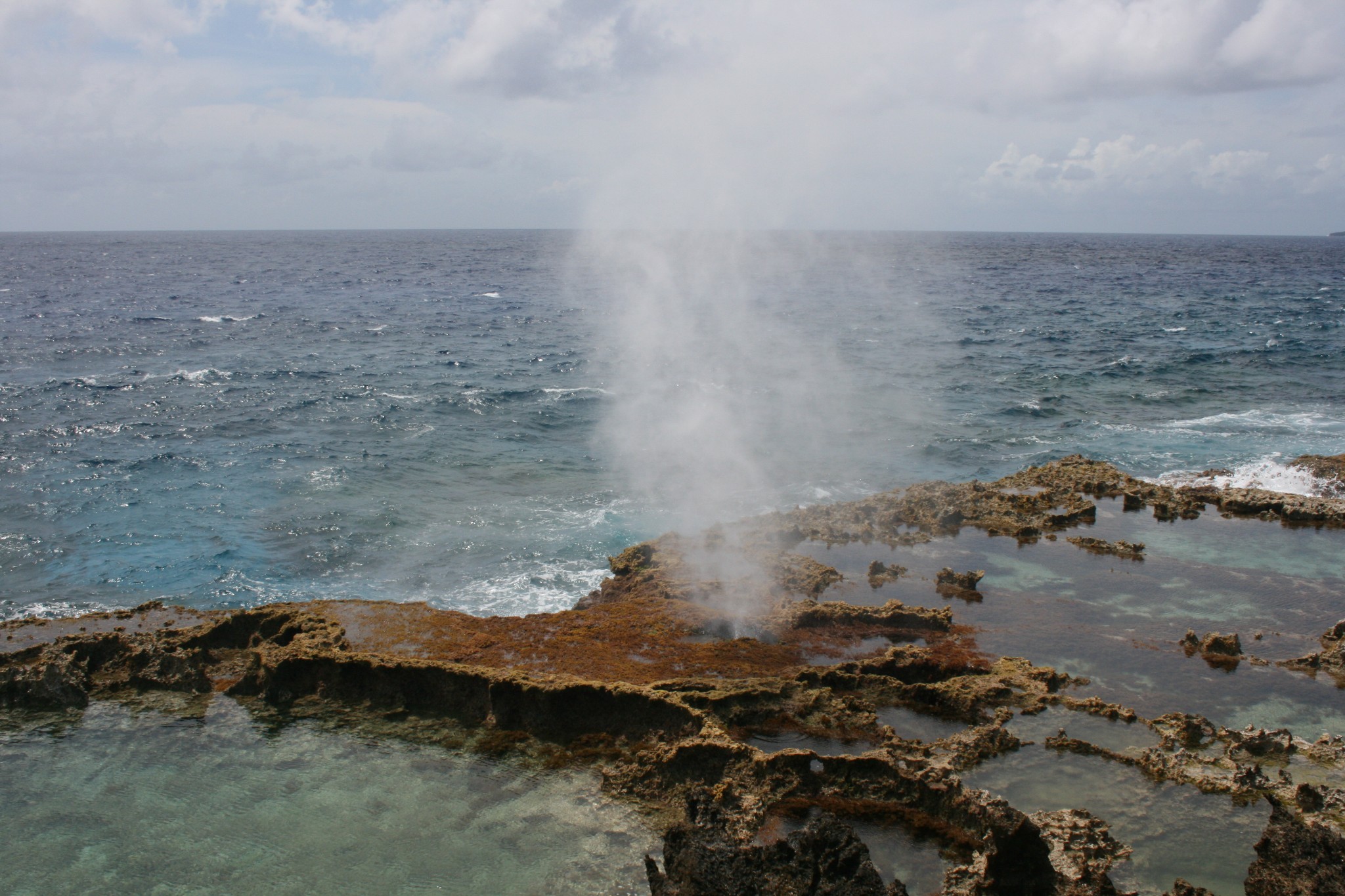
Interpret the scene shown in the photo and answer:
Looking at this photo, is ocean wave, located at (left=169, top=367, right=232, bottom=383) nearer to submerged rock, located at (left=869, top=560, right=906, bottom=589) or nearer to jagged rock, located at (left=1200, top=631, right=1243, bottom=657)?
submerged rock, located at (left=869, top=560, right=906, bottom=589)

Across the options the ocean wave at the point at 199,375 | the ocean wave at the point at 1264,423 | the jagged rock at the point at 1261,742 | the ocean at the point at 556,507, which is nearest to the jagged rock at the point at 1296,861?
the ocean at the point at 556,507

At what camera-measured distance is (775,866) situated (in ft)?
26.0

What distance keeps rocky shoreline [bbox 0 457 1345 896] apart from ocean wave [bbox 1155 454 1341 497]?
7.44 meters

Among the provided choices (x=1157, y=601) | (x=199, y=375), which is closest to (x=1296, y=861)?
(x=1157, y=601)

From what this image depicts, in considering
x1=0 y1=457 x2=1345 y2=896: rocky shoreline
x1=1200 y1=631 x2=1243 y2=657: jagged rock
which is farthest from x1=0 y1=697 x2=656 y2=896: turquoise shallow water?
x1=1200 y1=631 x2=1243 y2=657: jagged rock

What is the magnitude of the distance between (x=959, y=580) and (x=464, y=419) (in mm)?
20917

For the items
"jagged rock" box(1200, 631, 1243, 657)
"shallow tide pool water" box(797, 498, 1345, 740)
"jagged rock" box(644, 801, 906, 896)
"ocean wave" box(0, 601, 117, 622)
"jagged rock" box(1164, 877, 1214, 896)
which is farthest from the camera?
"ocean wave" box(0, 601, 117, 622)

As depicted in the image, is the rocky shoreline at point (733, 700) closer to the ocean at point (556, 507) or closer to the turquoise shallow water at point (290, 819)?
the ocean at point (556, 507)

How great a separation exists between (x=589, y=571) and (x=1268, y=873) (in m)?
12.3

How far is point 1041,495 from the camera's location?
2009cm

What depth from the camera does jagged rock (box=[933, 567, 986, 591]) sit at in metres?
15.5

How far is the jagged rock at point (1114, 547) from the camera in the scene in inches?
669

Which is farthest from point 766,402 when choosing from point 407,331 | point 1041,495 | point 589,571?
point 407,331

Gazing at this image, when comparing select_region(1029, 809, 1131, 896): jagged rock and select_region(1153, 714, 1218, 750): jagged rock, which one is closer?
select_region(1029, 809, 1131, 896): jagged rock
